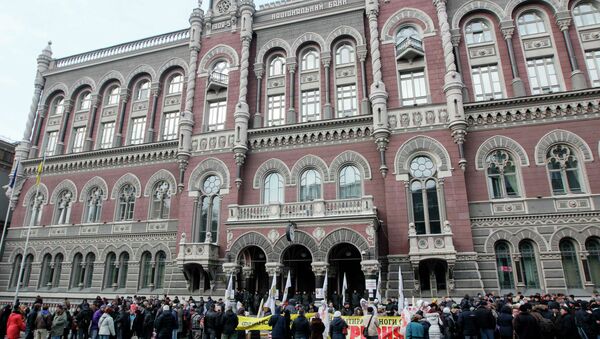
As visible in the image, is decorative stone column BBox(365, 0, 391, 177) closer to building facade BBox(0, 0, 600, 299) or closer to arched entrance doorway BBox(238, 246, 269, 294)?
building facade BBox(0, 0, 600, 299)

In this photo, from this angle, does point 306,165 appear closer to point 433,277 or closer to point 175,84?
point 433,277

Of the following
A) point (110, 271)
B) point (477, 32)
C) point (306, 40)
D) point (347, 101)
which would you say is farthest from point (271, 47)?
point (110, 271)

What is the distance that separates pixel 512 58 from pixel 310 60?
14479mm

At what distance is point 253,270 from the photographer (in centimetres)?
2641

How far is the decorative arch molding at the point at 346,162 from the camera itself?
26.9m

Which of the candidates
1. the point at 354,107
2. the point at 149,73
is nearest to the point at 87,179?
the point at 149,73

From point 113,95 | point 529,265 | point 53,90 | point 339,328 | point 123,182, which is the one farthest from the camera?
point 53,90

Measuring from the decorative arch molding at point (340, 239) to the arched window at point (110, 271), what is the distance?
18.5 meters

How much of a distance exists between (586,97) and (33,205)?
44.8 m

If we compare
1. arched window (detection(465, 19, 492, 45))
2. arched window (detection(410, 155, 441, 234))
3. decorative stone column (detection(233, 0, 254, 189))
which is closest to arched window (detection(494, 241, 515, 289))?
arched window (detection(410, 155, 441, 234))

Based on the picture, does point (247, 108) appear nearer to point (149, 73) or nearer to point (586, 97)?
point (149, 73)

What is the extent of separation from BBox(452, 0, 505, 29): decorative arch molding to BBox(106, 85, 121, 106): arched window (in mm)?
29872

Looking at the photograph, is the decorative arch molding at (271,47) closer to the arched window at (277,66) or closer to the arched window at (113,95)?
the arched window at (277,66)

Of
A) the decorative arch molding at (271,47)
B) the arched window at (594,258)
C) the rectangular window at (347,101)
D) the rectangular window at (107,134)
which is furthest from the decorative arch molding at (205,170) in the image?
the arched window at (594,258)
